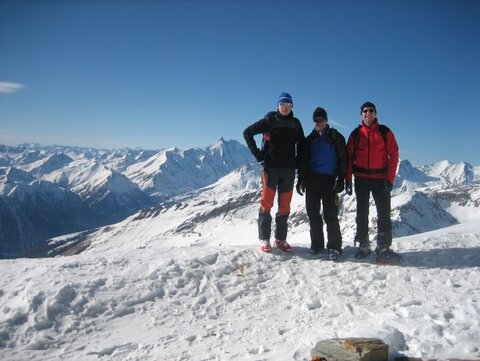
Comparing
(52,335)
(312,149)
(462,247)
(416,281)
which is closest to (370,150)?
(312,149)

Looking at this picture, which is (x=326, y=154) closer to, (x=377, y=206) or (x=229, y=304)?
(x=377, y=206)

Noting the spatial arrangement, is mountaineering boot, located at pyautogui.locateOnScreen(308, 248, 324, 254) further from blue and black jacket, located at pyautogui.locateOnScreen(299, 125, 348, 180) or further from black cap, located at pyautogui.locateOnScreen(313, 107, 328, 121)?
black cap, located at pyautogui.locateOnScreen(313, 107, 328, 121)

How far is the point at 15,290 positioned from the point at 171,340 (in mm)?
3764

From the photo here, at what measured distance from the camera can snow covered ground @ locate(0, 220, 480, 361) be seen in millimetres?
6484

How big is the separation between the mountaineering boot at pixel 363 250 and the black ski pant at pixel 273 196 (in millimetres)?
2070

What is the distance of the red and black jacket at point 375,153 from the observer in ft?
33.4

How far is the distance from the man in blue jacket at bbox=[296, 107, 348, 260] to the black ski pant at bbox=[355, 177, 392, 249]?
0.60 meters

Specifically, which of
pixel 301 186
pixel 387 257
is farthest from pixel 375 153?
pixel 387 257

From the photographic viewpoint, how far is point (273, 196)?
11.0 meters

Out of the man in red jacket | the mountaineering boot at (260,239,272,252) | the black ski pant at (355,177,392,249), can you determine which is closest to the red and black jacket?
the man in red jacket

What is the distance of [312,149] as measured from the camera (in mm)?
10742

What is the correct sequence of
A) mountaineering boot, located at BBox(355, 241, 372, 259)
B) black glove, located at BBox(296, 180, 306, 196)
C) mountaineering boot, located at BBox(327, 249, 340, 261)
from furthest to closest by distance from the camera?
1. black glove, located at BBox(296, 180, 306, 196)
2. mountaineering boot, located at BBox(355, 241, 372, 259)
3. mountaineering boot, located at BBox(327, 249, 340, 261)

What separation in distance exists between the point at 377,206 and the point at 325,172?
1741 millimetres

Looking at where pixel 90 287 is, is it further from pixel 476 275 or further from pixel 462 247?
pixel 462 247
